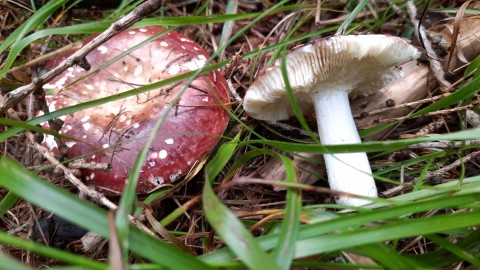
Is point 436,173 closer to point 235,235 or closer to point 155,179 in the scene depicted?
point 235,235

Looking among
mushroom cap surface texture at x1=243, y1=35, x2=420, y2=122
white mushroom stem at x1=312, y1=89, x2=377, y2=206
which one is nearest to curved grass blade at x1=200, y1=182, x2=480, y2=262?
white mushroom stem at x1=312, y1=89, x2=377, y2=206

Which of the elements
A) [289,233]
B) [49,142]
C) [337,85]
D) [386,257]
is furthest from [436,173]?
[49,142]

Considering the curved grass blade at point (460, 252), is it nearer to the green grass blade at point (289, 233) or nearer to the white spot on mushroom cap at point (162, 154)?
the green grass blade at point (289, 233)

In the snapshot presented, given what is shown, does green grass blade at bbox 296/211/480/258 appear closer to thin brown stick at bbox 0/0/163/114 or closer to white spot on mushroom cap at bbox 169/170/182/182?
white spot on mushroom cap at bbox 169/170/182/182

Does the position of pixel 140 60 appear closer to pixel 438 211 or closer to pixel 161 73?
pixel 161 73

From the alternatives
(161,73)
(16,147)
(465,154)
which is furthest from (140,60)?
(465,154)

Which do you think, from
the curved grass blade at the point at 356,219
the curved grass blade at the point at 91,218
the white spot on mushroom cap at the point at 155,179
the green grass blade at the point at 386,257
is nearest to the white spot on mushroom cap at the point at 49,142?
the white spot on mushroom cap at the point at 155,179

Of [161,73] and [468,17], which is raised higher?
[468,17]
